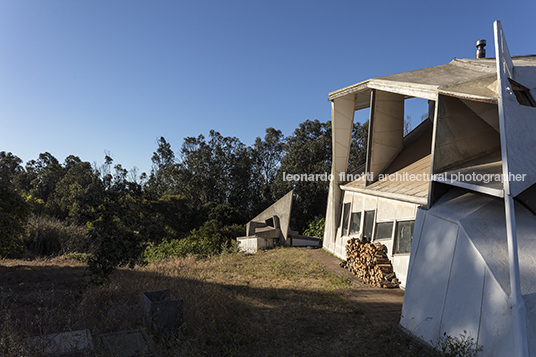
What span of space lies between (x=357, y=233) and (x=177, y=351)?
352 inches

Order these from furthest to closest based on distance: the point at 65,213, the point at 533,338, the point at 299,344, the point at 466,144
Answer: the point at 65,213
the point at 466,144
the point at 299,344
the point at 533,338

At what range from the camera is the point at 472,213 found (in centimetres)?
542

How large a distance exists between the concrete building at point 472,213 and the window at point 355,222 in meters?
1.68

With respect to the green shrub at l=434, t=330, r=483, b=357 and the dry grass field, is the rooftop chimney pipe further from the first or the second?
the green shrub at l=434, t=330, r=483, b=357

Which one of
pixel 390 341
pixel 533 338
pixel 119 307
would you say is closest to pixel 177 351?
pixel 119 307

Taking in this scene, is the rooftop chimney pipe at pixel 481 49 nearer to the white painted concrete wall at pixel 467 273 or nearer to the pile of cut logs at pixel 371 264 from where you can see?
the pile of cut logs at pixel 371 264

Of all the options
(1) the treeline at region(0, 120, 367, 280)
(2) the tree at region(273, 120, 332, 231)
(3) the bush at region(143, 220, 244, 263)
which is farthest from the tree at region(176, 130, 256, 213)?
(3) the bush at region(143, 220, 244, 263)

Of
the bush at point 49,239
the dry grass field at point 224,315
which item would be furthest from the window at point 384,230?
the bush at point 49,239

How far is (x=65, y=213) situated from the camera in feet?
110

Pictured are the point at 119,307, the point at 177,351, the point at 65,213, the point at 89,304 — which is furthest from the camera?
the point at 65,213

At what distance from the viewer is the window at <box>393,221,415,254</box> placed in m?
9.12

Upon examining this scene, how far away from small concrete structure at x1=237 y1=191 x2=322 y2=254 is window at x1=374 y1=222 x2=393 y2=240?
683 centimetres

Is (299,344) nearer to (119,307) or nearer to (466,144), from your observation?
(119,307)

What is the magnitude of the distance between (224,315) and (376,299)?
4.06 metres
